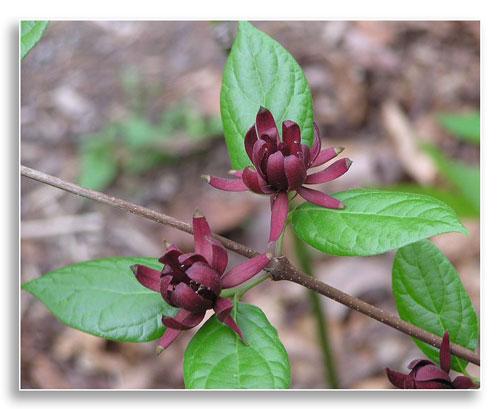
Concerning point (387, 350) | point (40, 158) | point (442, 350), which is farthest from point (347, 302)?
point (40, 158)

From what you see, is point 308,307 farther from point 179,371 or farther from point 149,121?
point 149,121

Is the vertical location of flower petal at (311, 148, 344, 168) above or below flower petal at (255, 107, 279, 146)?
below

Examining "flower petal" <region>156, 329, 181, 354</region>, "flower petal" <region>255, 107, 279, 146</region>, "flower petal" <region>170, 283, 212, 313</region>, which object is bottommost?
"flower petal" <region>156, 329, 181, 354</region>

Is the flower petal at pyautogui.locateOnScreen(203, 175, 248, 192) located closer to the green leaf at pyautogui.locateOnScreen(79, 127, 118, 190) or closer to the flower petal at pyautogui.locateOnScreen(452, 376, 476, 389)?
the flower petal at pyautogui.locateOnScreen(452, 376, 476, 389)

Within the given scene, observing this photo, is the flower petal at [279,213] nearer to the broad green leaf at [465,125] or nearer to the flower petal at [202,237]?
the flower petal at [202,237]

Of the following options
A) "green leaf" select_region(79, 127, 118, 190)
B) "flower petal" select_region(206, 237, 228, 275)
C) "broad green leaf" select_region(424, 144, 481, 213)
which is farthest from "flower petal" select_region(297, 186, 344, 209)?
"green leaf" select_region(79, 127, 118, 190)

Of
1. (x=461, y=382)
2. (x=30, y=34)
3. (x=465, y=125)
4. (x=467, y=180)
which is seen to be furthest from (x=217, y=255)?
(x=465, y=125)

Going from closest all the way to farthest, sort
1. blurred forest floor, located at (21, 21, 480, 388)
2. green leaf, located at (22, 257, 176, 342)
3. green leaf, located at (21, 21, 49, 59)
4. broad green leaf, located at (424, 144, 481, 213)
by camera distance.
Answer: green leaf, located at (22, 257, 176, 342)
green leaf, located at (21, 21, 49, 59)
broad green leaf, located at (424, 144, 481, 213)
blurred forest floor, located at (21, 21, 480, 388)
